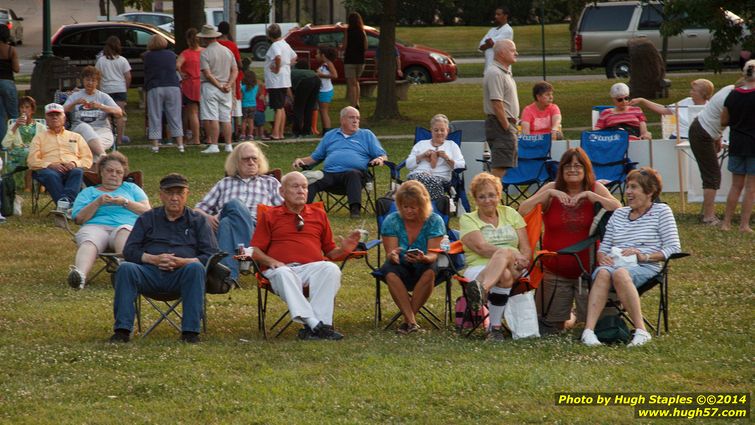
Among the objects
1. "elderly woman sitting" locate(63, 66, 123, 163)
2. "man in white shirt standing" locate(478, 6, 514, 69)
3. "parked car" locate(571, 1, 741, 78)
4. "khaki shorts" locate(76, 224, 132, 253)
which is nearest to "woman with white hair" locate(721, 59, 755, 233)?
"khaki shorts" locate(76, 224, 132, 253)

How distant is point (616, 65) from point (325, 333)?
2235cm

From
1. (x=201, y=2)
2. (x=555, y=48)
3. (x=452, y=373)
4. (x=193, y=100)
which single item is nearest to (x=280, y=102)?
(x=193, y=100)

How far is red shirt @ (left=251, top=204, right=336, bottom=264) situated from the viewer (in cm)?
828

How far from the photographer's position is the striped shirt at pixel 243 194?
984 cm

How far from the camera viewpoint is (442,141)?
1216 cm

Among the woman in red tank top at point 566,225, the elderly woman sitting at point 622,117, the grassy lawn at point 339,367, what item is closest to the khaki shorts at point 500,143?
the elderly woman sitting at point 622,117

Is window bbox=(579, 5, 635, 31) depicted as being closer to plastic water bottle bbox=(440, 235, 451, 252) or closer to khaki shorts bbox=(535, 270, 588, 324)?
khaki shorts bbox=(535, 270, 588, 324)

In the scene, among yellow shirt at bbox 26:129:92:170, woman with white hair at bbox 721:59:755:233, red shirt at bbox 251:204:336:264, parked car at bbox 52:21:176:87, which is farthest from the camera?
parked car at bbox 52:21:176:87

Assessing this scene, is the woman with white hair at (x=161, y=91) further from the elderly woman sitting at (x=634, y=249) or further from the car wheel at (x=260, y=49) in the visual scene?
the car wheel at (x=260, y=49)

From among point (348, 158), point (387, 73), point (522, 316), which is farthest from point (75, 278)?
point (387, 73)

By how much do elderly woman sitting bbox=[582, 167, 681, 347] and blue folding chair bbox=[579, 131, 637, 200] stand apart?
4.55 meters

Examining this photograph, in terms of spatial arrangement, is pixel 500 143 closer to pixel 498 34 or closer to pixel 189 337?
pixel 189 337

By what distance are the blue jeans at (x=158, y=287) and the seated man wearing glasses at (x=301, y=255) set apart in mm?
510

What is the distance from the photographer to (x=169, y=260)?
7883mm
